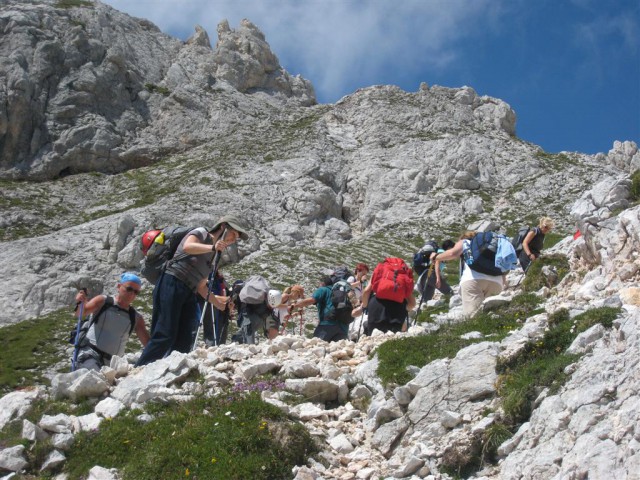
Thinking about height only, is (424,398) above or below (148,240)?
below

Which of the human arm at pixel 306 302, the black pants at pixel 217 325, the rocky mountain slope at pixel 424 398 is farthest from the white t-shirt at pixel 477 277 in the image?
the black pants at pixel 217 325

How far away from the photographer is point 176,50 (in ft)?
314

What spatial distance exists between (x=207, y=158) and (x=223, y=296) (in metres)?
58.1

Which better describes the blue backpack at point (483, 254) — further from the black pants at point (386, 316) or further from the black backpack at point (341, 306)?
the black backpack at point (341, 306)

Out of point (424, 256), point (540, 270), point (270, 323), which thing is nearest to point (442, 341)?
point (270, 323)

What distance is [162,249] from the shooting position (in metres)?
11.4

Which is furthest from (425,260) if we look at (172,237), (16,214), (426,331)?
(16,214)

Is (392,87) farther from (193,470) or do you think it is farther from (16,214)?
(193,470)

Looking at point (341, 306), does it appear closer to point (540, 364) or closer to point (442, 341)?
point (442, 341)

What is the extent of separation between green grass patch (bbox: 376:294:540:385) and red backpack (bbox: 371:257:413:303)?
1.88 metres

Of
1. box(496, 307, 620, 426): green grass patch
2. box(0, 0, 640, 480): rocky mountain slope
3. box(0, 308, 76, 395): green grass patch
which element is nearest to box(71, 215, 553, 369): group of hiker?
box(0, 0, 640, 480): rocky mountain slope

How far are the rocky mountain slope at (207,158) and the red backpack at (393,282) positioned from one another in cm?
2708

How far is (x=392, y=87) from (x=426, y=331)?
251 ft

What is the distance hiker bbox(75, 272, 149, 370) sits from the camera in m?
11.5
